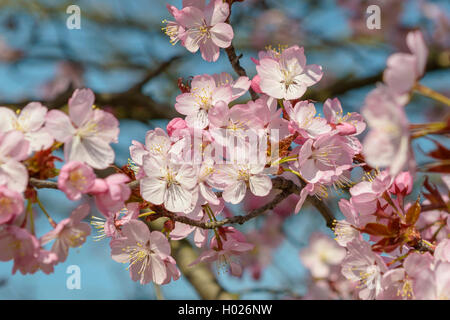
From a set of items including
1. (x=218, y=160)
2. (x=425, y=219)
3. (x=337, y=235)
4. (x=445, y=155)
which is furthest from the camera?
(x=425, y=219)

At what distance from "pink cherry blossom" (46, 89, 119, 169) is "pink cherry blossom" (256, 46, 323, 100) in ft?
1.62

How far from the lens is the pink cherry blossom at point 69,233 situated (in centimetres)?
114

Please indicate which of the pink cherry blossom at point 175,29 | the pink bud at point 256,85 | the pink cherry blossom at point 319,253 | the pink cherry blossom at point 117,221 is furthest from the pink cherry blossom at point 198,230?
the pink cherry blossom at point 319,253

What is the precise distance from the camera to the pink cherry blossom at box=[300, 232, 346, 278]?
4.21 meters

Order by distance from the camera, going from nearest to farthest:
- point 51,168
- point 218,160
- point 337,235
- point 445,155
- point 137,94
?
point 445,155
point 51,168
point 218,160
point 337,235
point 137,94

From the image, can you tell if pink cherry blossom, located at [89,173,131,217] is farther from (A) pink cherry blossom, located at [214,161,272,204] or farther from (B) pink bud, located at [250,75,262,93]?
(B) pink bud, located at [250,75,262,93]

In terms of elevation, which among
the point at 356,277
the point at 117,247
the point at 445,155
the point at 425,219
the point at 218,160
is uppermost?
the point at 445,155

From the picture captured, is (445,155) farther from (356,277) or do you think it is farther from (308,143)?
(356,277)

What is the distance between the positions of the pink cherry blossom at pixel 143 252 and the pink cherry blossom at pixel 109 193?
0.64 feet

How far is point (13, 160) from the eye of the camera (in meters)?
1.00

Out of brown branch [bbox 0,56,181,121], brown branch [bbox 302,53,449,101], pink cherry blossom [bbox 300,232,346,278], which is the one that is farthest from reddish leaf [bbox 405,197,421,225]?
pink cherry blossom [bbox 300,232,346,278]
